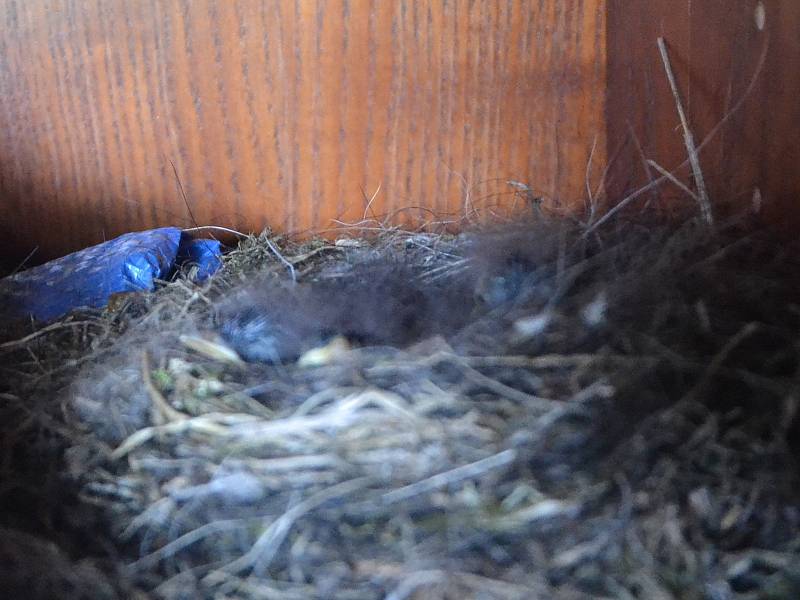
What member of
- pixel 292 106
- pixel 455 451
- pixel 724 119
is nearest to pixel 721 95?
pixel 724 119

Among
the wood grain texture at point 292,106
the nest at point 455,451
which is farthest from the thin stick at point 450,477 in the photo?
the wood grain texture at point 292,106

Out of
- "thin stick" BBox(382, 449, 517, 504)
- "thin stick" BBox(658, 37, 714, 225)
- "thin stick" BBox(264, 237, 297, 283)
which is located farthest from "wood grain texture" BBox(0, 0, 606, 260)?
"thin stick" BBox(382, 449, 517, 504)

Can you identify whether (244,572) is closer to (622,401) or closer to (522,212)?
(622,401)

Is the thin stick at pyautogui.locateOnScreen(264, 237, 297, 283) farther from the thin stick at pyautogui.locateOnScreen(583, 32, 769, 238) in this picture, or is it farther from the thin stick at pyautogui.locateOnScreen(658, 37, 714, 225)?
the thin stick at pyautogui.locateOnScreen(658, 37, 714, 225)

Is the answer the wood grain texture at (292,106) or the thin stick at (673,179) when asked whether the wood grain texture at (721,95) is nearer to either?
the thin stick at (673,179)

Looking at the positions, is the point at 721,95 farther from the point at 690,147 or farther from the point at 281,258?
the point at 281,258

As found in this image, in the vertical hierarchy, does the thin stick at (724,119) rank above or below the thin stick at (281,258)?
above
